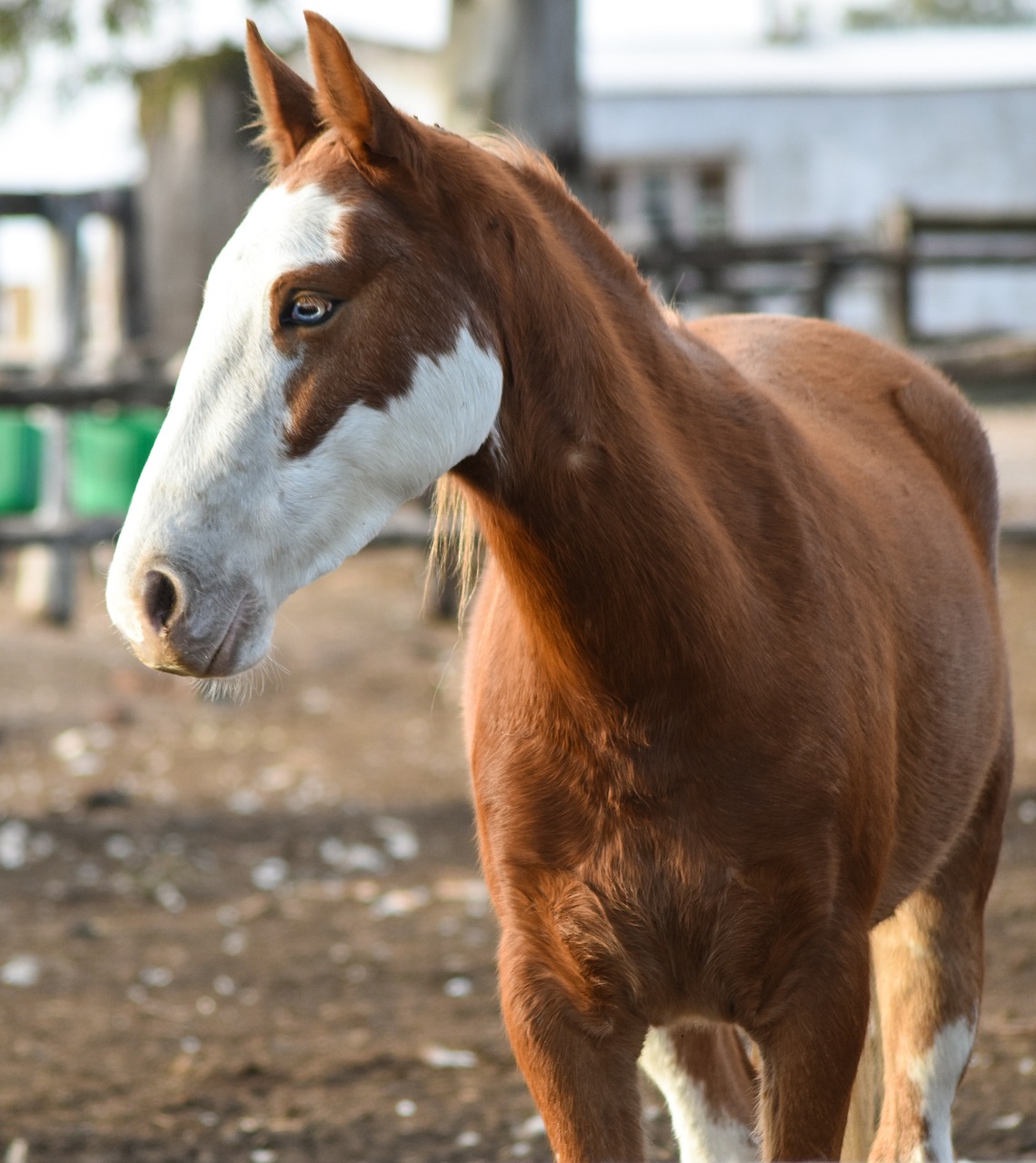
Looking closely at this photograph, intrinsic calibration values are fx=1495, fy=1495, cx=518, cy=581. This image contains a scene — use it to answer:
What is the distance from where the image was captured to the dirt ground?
11.8ft

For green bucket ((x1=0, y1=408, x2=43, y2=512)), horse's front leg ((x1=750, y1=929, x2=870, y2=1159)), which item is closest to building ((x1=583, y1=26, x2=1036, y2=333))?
green bucket ((x1=0, y1=408, x2=43, y2=512))

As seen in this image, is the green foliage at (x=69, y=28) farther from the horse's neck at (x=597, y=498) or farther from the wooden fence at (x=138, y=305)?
the horse's neck at (x=597, y=498)

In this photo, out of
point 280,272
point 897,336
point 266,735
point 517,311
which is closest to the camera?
point 280,272

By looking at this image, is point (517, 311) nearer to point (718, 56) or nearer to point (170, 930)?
point (170, 930)

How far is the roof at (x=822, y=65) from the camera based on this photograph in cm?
2148

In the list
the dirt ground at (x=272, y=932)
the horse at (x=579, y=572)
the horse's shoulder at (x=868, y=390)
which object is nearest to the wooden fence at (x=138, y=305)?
the dirt ground at (x=272, y=932)

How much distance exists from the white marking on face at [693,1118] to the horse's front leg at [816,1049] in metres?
0.49

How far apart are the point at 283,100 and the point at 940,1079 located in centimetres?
209

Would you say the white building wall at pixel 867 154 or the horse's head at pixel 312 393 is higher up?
the horse's head at pixel 312 393

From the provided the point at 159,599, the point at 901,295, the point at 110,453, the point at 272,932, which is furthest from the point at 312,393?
the point at 901,295

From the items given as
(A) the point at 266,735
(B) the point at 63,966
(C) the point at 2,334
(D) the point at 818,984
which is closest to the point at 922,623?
(D) the point at 818,984

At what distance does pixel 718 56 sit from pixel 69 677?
20235 mm

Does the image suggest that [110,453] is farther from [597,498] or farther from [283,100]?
[597,498]

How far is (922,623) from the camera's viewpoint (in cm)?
260
